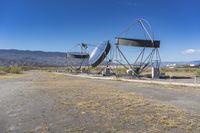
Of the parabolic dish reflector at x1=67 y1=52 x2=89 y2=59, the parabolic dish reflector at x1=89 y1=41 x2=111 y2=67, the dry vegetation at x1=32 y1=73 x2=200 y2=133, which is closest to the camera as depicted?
the dry vegetation at x1=32 y1=73 x2=200 y2=133

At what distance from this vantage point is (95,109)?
1914 centimetres

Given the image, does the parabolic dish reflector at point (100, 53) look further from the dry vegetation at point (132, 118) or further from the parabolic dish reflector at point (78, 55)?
the dry vegetation at point (132, 118)

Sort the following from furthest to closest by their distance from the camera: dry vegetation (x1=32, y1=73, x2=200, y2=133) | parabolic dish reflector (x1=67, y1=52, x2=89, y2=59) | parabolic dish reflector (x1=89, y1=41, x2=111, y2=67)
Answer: parabolic dish reflector (x1=67, y1=52, x2=89, y2=59)
parabolic dish reflector (x1=89, y1=41, x2=111, y2=67)
dry vegetation (x1=32, y1=73, x2=200, y2=133)

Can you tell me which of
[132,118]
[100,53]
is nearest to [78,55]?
[100,53]

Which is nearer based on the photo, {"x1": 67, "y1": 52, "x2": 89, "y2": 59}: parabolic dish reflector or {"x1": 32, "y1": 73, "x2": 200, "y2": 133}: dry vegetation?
{"x1": 32, "y1": 73, "x2": 200, "y2": 133}: dry vegetation

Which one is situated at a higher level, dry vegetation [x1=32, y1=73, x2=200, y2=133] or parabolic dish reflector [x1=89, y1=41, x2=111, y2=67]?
parabolic dish reflector [x1=89, y1=41, x2=111, y2=67]

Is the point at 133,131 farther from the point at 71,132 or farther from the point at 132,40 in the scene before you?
the point at 132,40

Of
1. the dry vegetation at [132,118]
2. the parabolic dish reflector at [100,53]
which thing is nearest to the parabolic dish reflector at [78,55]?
the parabolic dish reflector at [100,53]

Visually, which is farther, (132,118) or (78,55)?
(78,55)

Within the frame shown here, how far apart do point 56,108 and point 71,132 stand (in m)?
6.89

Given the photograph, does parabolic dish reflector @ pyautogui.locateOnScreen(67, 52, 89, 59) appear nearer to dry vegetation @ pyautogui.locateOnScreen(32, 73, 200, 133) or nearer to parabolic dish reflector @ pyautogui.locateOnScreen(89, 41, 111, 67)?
parabolic dish reflector @ pyautogui.locateOnScreen(89, 41, 111, 67)

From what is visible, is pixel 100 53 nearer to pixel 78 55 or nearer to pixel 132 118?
pixel 78 55

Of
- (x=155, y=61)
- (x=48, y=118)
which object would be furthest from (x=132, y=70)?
(x=48, y=118)

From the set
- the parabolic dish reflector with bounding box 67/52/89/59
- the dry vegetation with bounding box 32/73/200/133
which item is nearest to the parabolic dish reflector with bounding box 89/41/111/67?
the parabolic dish reflector with bounding box 67/52/89/59
